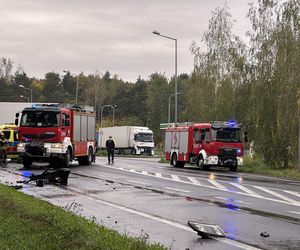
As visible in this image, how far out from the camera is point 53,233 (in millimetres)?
8023

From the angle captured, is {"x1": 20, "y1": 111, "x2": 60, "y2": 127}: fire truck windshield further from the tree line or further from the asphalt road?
the tree line

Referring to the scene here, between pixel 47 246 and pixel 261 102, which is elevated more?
pixel 261 102

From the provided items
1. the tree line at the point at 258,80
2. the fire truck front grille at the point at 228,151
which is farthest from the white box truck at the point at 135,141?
the fire truck front grille at the point at 228,151

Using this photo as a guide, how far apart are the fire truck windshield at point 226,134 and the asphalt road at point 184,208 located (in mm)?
11235

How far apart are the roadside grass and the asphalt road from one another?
33.9 inches

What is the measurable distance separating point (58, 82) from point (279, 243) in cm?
14028

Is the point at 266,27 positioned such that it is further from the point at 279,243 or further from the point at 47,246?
the point at 47,246

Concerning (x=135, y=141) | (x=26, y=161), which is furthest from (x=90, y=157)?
(x=135, y=141)

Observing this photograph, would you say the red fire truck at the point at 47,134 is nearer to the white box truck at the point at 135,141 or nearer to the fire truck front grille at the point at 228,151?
the fire truck front grille at the point at 228,151

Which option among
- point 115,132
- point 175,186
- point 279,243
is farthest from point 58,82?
point 279,243

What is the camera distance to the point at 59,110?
88.1 ft

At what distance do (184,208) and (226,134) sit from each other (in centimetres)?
1929

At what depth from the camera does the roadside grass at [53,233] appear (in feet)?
23.6

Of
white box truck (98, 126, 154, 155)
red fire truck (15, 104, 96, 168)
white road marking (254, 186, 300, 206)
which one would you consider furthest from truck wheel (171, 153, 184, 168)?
white box truck (98, 126, 154, 155)
